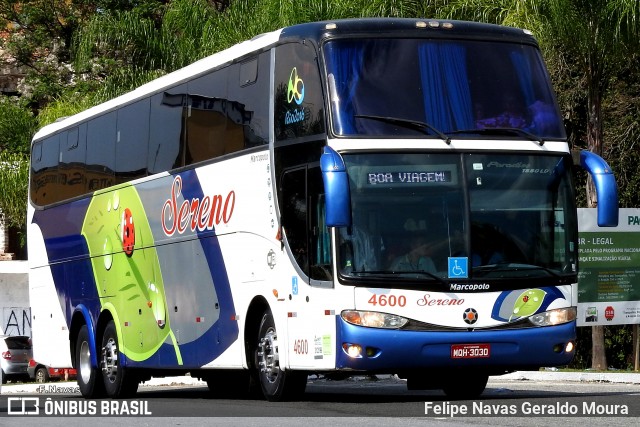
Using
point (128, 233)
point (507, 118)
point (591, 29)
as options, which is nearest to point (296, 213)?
point (507, 118)

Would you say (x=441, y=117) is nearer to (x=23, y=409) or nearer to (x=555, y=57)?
(x=23, y=409)

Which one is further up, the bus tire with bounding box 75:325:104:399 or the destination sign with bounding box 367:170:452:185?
the destination sign with bounding box 367:170:452:185

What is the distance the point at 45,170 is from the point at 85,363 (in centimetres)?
371

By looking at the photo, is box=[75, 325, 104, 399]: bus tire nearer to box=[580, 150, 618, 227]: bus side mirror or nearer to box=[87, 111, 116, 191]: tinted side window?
box=[87, 111, 116, 191]: tinted side window

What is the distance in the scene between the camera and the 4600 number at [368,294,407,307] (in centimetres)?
1414

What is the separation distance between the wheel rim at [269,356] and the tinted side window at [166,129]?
333cm

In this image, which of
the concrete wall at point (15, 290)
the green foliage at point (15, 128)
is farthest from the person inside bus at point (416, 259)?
the concrete wall at point (15, 290)

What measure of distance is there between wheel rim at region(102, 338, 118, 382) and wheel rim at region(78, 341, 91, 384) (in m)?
0.54

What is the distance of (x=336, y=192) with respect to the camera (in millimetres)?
13492

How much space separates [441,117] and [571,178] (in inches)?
61.5

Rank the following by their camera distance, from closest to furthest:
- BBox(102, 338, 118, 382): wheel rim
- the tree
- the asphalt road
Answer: the asphalt road < BBox(102, 338, 118, 382): wheel rim < the tree

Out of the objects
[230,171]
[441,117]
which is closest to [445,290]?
[441,117]

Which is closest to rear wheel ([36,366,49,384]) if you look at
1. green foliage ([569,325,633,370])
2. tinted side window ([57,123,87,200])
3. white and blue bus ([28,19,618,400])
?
green foliage ([569,325,633,370])

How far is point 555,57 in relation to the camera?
29.1 metres
